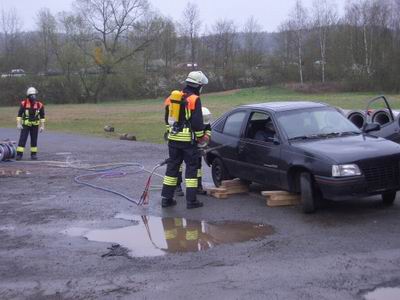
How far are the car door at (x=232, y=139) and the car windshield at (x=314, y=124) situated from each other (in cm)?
98

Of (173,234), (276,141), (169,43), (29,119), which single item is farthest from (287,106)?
(169,43)

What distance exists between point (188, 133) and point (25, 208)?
120 inches

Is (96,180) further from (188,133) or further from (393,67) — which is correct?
(393,67)

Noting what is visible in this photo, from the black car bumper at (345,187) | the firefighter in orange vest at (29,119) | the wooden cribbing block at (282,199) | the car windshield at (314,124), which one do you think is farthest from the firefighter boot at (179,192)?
the firefighter in orange vest at (29,119)

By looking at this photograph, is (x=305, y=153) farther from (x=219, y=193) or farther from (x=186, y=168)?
(x=219, y=193)

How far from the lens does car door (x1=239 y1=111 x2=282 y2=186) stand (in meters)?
8.69

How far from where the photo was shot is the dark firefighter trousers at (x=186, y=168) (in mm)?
8969

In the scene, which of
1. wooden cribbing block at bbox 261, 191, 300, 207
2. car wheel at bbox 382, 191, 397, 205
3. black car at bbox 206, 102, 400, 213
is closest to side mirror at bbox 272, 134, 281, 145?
black car at bbox 206, 102, 400, 213

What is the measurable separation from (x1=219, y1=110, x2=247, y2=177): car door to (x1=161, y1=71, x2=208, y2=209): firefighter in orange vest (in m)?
0.91

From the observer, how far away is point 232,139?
9859 millimetres

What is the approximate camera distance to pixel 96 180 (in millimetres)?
12289

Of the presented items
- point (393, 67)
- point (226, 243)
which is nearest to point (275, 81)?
point (393, 67)

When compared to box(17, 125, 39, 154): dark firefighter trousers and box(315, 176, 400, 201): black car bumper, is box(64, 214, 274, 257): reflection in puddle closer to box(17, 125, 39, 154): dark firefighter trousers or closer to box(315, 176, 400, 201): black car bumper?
box(315, 176, 400, 201): black car bumper

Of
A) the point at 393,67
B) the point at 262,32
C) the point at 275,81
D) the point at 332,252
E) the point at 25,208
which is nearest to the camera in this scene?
the point at 332,252
